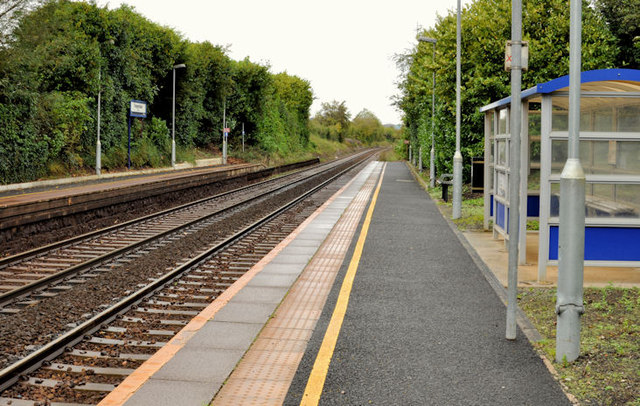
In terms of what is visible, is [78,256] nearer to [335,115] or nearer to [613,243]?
[613,243]

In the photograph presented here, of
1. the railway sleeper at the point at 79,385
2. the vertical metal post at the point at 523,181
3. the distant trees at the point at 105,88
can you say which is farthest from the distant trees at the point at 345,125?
the railway sleeper at the point at 79,385

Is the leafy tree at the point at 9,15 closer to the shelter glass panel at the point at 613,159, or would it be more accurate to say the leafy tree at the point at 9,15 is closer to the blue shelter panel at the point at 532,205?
the blue shelter panel at the point at 532,205

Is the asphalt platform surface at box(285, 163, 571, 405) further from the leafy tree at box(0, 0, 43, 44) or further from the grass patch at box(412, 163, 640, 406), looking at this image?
the leafy tree at box(0, 0, 43, 44)

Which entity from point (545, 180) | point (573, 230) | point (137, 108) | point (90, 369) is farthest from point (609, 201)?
point (137, 108)

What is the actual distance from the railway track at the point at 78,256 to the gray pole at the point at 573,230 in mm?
6760

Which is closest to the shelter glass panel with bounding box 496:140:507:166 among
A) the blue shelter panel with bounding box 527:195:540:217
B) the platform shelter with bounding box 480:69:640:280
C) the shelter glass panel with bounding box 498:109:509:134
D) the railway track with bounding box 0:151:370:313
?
the shelter glass panel with bounding box 498:109:509:134

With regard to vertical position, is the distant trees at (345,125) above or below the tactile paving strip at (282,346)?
above

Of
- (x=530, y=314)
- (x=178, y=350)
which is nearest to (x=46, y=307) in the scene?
(x=178, y=350)

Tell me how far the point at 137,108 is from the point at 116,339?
3483 centimetres

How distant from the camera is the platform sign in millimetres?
39213

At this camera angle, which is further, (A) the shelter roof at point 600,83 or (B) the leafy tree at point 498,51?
(B) the leafy tree at point 498,51

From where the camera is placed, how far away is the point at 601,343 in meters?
6.58

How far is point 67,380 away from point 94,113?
3216cm

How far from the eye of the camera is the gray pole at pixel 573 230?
19.9 feet
